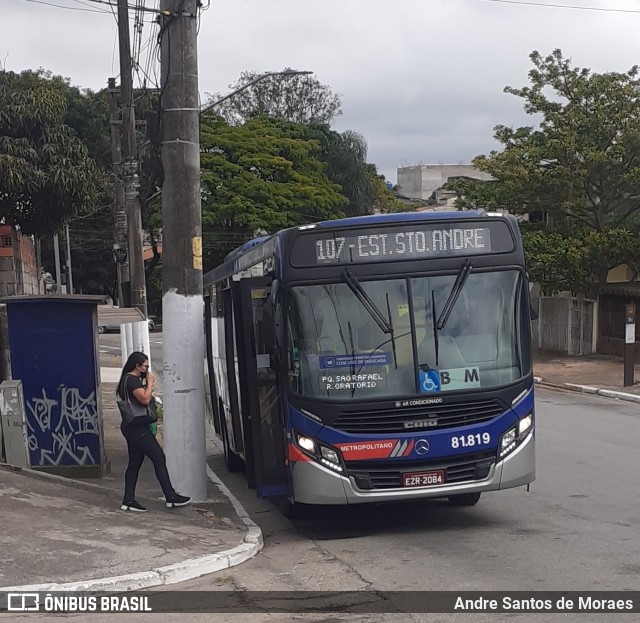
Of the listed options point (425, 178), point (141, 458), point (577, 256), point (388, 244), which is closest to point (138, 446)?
point (141, 458)

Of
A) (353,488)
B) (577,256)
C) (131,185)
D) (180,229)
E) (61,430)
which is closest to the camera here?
(353,488)

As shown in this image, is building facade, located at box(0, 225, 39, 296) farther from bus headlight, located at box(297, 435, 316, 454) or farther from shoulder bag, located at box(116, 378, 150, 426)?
bus headlight, located at box(297, 435, 316, 454)

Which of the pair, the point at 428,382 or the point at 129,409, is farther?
the point at 129,409

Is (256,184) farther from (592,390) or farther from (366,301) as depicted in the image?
(366,301)

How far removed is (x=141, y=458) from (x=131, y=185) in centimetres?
1145

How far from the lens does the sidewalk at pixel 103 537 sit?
7262 millimetres

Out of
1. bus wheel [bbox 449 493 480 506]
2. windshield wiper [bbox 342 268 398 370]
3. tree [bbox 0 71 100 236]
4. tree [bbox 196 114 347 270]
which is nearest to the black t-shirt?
windshield wiper [bbox 342 268 398 370]

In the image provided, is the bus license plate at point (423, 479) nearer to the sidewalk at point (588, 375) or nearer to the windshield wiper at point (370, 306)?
the windshield wiper at point (370, 306)

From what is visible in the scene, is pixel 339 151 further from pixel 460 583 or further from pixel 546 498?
pixel 460 583

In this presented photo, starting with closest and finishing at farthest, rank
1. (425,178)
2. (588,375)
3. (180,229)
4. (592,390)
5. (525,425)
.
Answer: (525,425) < (180,229) < (592,390) < (588,375) < (425,178)

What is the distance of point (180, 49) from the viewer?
1026cm

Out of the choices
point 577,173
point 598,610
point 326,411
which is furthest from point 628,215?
point 598,610

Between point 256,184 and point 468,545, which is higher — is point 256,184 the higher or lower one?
the higher one

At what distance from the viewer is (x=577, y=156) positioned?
30.3 metres
